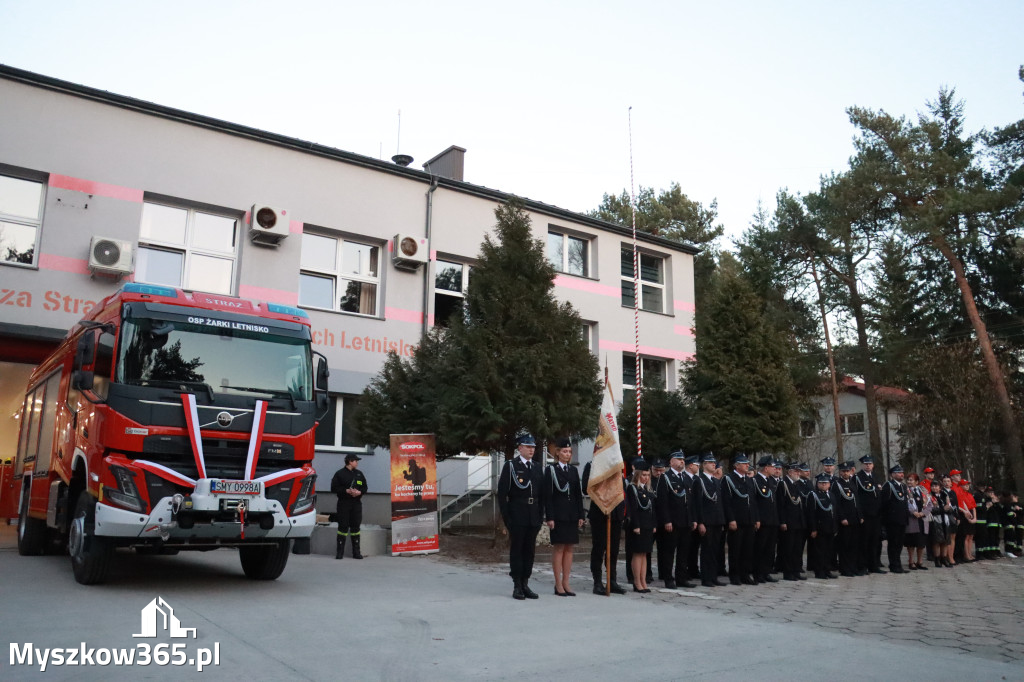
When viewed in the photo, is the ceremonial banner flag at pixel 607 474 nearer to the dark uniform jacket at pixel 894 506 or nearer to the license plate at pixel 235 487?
the license plate at pixel 235 487

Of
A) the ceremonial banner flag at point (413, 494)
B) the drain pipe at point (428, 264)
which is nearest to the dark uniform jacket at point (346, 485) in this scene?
the ceremonial banner flag at point (413, 494)

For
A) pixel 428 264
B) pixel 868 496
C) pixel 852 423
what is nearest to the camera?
pixel 868 496

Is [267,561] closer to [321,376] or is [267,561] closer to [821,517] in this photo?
[321,376]

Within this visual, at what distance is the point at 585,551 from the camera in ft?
49.9

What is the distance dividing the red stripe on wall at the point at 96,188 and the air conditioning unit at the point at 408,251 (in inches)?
216

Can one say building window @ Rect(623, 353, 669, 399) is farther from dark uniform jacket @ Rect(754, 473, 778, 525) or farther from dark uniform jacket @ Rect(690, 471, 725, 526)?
dark uniform jacket @ Rect(690, 471, 725, 526)

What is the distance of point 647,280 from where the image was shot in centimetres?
2500

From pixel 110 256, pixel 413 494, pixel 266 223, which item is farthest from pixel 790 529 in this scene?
pixel 110 256

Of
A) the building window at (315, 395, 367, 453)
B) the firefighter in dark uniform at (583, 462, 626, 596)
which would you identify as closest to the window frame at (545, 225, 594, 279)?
the building window at (315, 395, 367, 453)

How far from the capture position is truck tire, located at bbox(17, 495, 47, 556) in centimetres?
1212

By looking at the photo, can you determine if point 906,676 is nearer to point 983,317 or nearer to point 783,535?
point 783,535

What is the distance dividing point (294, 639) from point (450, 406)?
7.22 meters

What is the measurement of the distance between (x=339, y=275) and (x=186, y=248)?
3327 mm

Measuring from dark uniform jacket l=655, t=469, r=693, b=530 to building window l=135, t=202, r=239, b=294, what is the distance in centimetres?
1034
